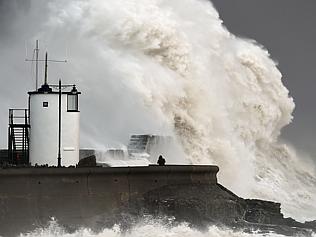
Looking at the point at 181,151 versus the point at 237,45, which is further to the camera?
the point at 237,45

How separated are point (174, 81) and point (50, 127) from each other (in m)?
12.5

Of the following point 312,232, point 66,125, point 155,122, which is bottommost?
point 312,232

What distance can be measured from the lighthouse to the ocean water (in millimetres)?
7361

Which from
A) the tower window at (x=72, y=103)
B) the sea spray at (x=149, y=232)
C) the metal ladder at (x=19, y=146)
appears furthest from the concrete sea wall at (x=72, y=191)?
the metal ladder at (x=19, y=146)

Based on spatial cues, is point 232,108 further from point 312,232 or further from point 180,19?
point 312,232

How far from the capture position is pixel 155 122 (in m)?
28.3

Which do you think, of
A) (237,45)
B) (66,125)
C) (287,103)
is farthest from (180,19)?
(66,125)

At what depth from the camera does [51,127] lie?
58.9ft

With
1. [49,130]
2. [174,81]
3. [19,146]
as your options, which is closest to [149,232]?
[49,130]

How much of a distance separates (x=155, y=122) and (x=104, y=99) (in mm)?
1561

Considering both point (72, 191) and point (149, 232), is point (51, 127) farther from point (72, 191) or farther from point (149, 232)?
point (149, 232)

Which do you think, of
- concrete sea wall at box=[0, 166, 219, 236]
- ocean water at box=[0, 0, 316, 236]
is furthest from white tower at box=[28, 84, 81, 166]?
ocean water at box=[0, 0, 316, 236]

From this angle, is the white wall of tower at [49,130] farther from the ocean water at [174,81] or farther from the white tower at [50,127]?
the ocean water at [174,81]

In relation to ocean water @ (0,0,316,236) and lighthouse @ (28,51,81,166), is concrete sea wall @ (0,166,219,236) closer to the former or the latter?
lighthouse @ (28,51,81,166)
